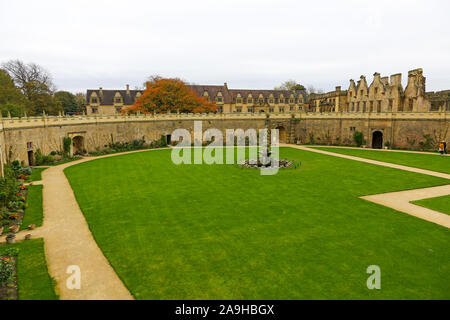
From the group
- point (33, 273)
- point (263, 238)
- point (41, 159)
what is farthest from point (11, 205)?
point (41, 159)

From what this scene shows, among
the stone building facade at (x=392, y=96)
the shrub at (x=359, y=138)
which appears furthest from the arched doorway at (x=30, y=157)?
the stone building facade at (x=392, y=96)

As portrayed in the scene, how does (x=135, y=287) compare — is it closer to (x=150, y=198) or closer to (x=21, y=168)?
(x=150, y=198)

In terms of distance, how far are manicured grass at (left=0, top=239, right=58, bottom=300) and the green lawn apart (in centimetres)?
229

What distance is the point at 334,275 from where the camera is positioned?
34.7ft

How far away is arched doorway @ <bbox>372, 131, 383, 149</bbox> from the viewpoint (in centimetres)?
4721

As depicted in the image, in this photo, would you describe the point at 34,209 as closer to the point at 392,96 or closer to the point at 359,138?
the point at 359,138

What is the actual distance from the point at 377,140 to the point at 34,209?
4764cm

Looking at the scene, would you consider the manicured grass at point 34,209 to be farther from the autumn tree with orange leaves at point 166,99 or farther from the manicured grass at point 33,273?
the autumn tree with orange leaves at point 166,99

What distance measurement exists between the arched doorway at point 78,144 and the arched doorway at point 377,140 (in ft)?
143

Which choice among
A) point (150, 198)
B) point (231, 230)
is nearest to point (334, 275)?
point (231, 230)

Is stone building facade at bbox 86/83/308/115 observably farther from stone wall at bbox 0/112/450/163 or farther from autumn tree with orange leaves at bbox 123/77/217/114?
stone wall at bbox 0/112/450/163

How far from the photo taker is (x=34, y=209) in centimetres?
1812

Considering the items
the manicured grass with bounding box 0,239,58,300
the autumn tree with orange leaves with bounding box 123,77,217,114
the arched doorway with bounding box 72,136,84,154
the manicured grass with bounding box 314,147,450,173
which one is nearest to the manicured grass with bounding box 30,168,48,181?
the arched doorway with bounding box 72,136,84,154

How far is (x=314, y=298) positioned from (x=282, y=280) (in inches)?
50.7
